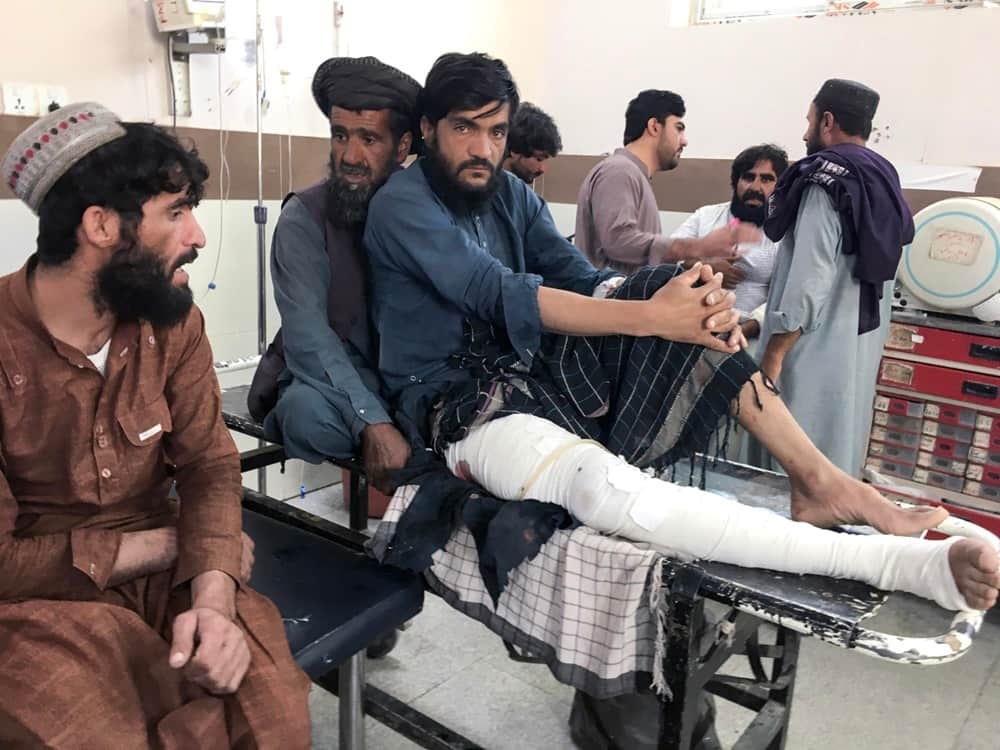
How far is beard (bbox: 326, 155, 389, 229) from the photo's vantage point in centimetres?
194

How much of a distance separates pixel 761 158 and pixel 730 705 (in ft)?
6.84

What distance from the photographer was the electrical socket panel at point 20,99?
2.14 metres

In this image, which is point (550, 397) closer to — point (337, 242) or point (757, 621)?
point (757, 621)

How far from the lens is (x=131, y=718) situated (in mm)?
1033

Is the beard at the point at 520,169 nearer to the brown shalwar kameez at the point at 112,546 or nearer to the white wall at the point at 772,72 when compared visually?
the white wall at the point at 772,72

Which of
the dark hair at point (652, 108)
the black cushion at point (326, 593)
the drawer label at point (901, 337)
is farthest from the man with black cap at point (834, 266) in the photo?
the black cushion at point (326, 593)

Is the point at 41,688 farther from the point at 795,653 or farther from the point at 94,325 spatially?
the point at 795,653

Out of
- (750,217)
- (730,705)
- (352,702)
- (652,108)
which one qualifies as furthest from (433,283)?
(750,217)

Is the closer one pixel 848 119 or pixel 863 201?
pixel 863 201

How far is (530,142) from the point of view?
292cm

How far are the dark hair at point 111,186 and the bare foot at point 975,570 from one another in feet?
4.19

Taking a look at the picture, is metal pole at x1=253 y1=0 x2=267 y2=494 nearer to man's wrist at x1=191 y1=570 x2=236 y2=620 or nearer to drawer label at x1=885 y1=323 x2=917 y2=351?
man's wrist at x1=191 y1=570 x2=236 y2=620

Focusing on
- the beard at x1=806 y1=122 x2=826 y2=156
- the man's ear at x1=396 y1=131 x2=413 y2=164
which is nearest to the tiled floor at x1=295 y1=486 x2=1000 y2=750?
the man's ear at x1=396 y1=131 x2=413 y2=164

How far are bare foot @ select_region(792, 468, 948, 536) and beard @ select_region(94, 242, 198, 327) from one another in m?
1.15
